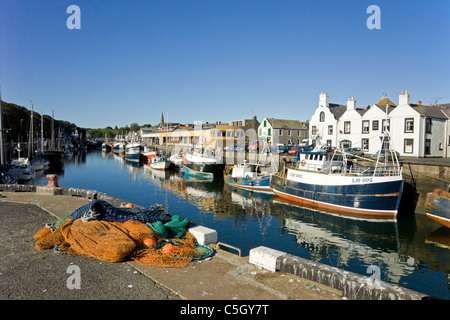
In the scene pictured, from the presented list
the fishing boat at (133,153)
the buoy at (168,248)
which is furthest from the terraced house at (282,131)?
the buoy at (168,248)

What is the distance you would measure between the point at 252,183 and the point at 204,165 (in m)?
12.0

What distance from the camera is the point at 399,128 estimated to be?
36250mm

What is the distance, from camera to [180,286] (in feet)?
18.9

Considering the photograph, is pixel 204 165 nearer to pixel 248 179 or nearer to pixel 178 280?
pixel 248 179

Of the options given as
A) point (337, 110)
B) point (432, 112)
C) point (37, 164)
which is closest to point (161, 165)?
point (37, 164)

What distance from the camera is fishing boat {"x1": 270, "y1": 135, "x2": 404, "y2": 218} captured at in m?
21.4

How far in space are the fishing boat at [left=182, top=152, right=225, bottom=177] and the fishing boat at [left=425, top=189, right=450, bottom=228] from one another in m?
28.5

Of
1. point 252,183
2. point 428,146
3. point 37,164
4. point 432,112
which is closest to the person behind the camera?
point 252,183

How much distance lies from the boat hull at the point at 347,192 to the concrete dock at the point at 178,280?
17.8 m

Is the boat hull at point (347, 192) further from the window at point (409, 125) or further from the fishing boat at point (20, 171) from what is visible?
the fishing boat at point (20, 171)

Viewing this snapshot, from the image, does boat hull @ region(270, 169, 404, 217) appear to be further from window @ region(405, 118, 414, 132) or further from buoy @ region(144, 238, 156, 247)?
buoy @ region(144, 238, 156, 247)
